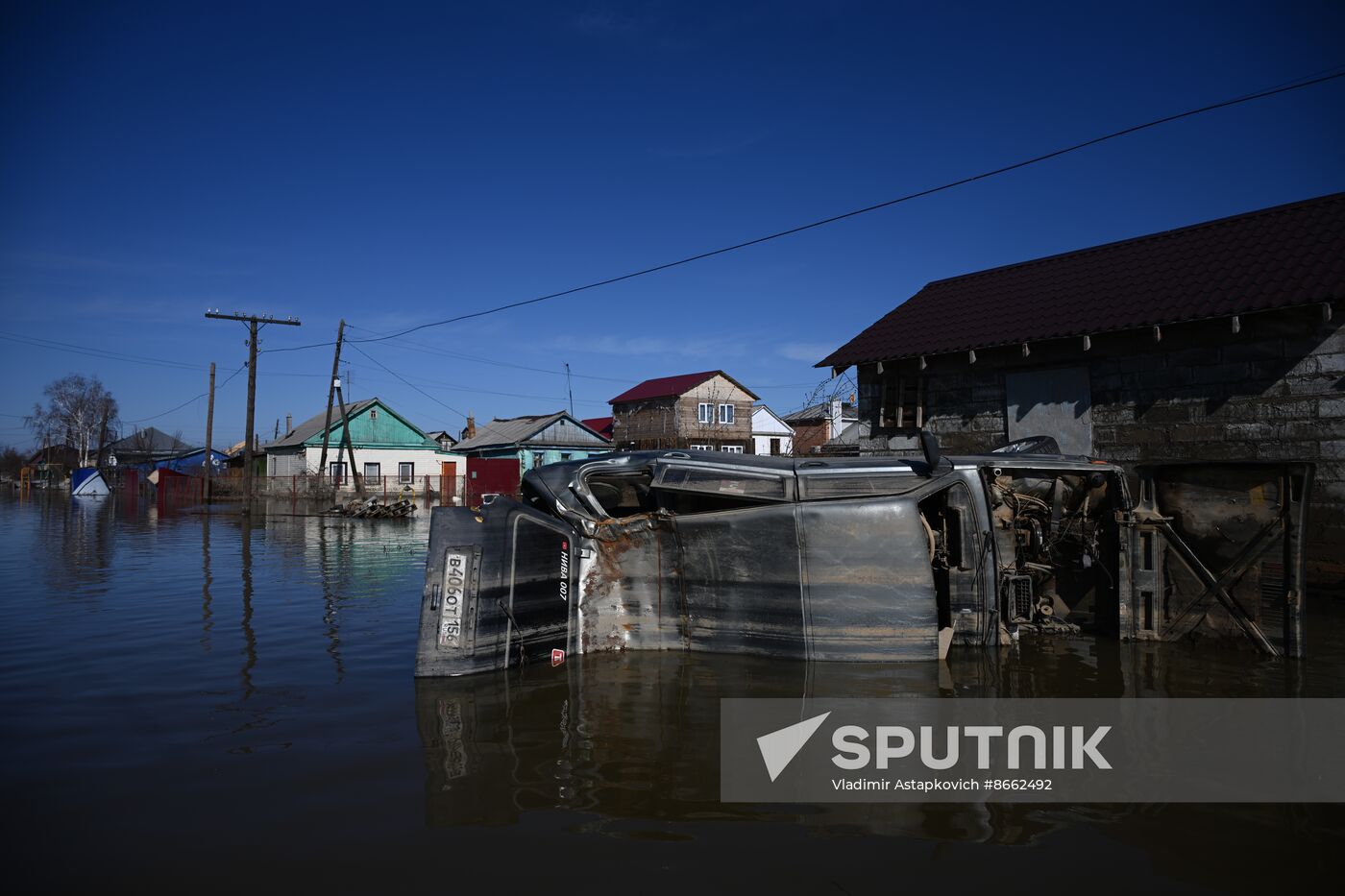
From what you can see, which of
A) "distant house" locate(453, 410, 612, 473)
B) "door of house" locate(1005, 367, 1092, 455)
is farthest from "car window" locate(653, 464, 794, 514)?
"distant house" locate(453, 410, 612, 473)

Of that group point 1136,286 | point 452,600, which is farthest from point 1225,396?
point 452,600

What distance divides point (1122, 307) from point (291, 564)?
621 inches

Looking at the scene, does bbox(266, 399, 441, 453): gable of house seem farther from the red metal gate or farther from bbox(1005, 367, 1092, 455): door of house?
bbox(1005, 367, 1092, 455): door of house

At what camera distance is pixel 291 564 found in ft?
49.6

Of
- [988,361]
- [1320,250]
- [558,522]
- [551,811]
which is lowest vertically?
[551,811]

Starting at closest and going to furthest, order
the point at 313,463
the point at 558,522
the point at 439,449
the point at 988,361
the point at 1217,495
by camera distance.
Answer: the point at 558,522 → the point at 1217,495 → the point at 988,361 → the point at 313,463 → the point at 439,449

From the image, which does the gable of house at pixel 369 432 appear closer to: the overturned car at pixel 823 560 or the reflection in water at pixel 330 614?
the reflection in water at pixel 330 614

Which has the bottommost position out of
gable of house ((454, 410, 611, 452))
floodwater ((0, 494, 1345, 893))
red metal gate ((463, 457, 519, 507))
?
floodwater ((0, 494, 1345, 893))

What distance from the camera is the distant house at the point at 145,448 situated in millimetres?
82875

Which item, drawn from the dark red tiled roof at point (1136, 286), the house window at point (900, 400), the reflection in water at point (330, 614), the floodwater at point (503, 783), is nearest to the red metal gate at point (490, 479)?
the reflection in water at point (330, 614)

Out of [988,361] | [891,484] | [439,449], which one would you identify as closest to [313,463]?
[439,449]

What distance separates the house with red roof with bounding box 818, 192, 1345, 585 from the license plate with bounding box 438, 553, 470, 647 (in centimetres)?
767

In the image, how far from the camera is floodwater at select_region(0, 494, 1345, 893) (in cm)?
367

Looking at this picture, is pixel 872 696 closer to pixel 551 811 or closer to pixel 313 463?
pixel 551 811
